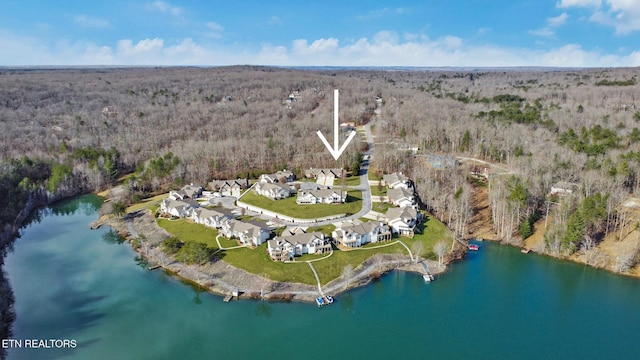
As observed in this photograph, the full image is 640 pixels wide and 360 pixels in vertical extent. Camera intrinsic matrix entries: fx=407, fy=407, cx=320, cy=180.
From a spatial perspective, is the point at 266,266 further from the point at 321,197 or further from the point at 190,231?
the point at 321,197

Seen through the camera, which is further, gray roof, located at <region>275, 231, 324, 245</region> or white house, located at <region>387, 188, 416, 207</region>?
white house, located at <region>387, 188, 416, 207</region>

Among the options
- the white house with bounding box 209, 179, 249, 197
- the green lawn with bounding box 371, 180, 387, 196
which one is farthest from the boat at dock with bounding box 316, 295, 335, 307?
the white house with bounding box 209, 179, 249, 197

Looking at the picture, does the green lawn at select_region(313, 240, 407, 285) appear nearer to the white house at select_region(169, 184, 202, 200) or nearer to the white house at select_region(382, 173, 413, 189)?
the white house at select_region(382, 173, 413, 189)

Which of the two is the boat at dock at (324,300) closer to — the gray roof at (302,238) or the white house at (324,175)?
the gray roof at (302,238)

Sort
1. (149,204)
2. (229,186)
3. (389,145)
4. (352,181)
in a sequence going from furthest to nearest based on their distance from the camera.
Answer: (389,145) → (352,181) → (229,186) → (149,204)

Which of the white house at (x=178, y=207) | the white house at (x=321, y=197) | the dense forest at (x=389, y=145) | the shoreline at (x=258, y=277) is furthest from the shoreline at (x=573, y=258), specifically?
the white house at (x=178, y=207)

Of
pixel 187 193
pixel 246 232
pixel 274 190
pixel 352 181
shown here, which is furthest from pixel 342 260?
pixel 187 193
